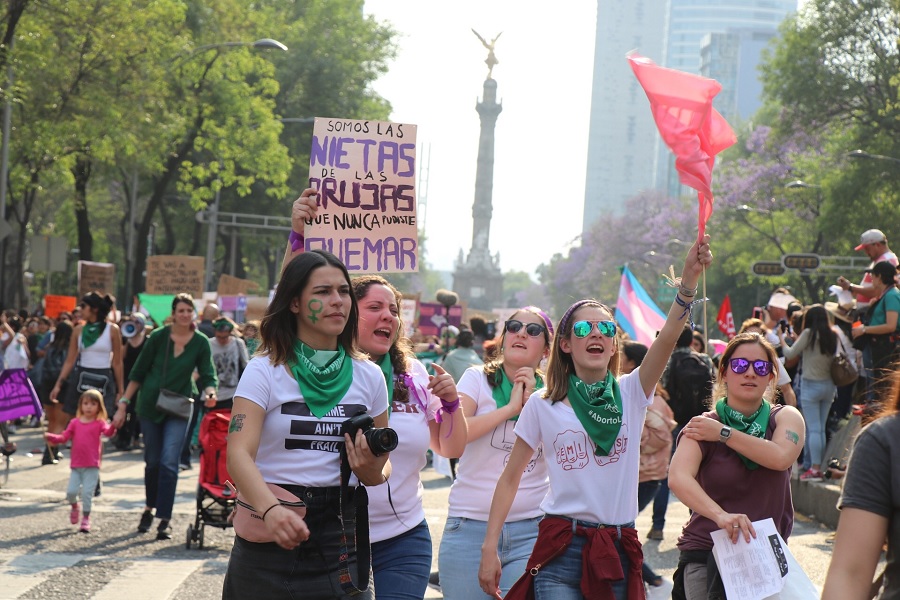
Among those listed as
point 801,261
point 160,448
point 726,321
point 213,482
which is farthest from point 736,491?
point 801,261

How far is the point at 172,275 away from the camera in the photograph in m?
29.3

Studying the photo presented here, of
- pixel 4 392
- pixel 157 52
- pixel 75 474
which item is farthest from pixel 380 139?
pixel 157 52

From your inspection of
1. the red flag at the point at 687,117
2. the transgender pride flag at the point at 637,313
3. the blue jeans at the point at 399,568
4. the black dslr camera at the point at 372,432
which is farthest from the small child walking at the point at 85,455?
the black dslr camera at the point at 372,432

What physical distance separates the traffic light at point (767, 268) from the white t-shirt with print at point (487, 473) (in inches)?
990

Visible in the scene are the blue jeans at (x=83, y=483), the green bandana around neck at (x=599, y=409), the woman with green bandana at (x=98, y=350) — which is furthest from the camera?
the woman with green bandana at (x=98, y=350)

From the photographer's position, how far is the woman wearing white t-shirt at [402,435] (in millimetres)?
5016

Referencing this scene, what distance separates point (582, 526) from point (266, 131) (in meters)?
30.0

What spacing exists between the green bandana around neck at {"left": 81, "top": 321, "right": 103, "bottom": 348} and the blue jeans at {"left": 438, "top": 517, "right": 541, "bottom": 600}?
29.8 feet

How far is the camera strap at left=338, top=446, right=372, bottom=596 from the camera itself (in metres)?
4.13

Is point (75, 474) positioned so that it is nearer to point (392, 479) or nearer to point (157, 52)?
point (392, 479)

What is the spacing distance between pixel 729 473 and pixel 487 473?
112 cm

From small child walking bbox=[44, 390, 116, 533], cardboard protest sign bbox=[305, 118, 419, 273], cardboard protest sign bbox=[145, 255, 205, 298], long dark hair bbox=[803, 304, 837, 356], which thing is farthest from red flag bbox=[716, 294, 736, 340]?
cardboard protest sign bbox=[305, 118, 419, 273]

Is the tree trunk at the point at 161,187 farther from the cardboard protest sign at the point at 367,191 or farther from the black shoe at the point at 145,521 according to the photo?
the cardboard protest sign at the point at 367,191

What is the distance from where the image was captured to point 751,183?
51.2 meters
